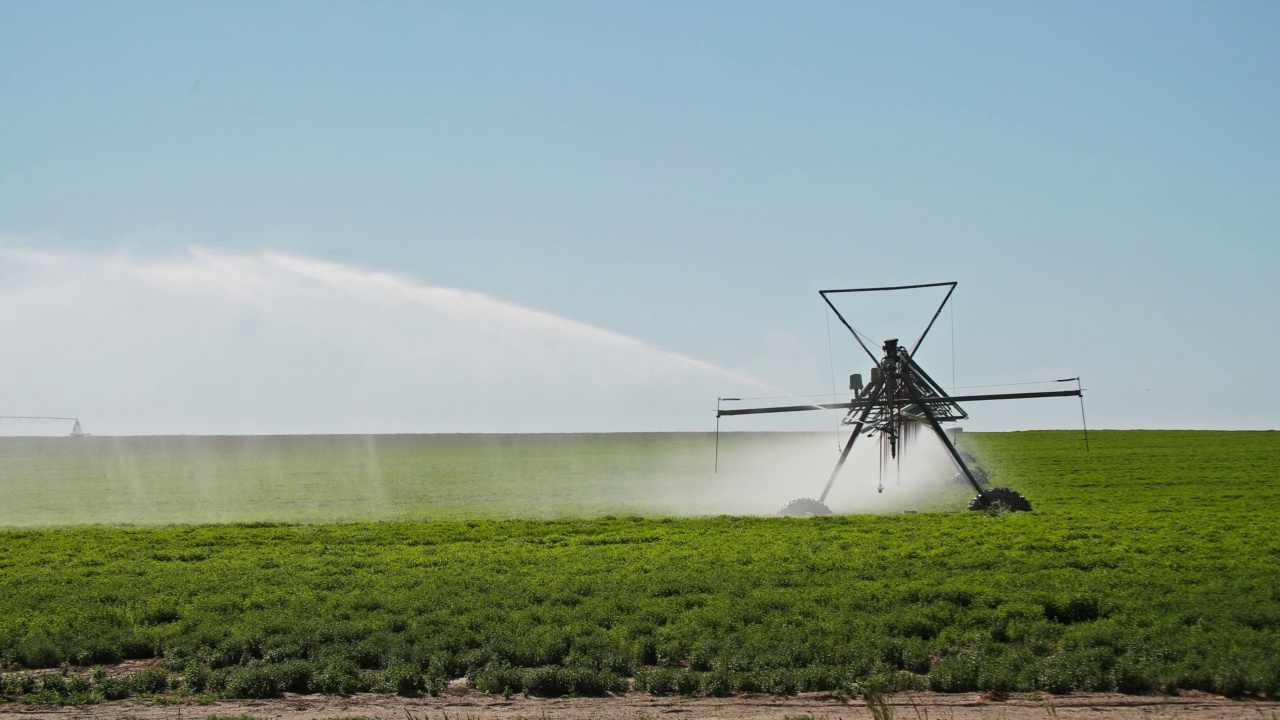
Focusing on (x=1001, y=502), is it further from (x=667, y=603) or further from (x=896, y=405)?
(x=667, y=603)

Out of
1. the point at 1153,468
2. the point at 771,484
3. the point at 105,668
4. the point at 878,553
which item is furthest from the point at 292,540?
the point at 1153,468

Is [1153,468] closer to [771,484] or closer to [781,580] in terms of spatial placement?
[771,484]

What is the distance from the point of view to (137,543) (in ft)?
102

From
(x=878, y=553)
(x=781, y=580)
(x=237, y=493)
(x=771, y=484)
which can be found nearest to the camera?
(x=781, y=580)

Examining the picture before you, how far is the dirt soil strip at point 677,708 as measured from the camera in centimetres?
Result: 1271

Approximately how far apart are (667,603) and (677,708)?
599 centimetres

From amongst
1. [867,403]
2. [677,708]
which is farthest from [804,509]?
[677,708]

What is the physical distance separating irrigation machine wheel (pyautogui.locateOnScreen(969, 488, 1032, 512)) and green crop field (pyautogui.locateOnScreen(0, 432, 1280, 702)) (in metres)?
1.54

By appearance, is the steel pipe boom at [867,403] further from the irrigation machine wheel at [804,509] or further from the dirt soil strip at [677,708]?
the dirt soil strip at [677,708]

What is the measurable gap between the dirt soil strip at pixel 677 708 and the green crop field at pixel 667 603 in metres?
0.42

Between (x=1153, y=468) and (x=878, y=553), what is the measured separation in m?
44.2

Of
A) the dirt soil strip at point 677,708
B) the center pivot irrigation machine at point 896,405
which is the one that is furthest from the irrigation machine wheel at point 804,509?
the dirt soil strip at point 677,708

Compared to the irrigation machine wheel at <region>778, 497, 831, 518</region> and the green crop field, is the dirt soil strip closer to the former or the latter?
the green crop field

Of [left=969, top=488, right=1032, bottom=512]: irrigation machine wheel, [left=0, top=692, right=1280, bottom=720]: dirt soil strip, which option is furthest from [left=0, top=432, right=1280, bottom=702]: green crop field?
[left=969, top=488, right=1032, bottom=512]: irrigation machine wheel
